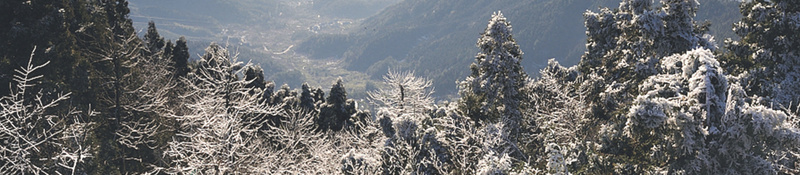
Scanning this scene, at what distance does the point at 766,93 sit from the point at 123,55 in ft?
76.7

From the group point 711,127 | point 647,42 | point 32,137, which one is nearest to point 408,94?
point 647,42

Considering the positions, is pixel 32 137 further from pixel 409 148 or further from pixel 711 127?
pixel 711 127

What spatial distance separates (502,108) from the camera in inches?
810

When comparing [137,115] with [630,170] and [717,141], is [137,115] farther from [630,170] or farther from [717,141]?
[717,141]

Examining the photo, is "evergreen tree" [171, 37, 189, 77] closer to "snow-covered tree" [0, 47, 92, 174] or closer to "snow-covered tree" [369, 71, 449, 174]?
"snow-covered tree" [0, 47, 92, 174]

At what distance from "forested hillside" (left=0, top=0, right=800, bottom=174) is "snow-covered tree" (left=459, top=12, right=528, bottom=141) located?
6 cm

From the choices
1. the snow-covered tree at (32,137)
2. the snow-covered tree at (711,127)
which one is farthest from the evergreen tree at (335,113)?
the snow-covered tree at (711,127)

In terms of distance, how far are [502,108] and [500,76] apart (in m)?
1.44

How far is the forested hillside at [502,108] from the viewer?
8617mm

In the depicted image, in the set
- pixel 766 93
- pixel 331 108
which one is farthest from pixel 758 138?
pixel 331 108

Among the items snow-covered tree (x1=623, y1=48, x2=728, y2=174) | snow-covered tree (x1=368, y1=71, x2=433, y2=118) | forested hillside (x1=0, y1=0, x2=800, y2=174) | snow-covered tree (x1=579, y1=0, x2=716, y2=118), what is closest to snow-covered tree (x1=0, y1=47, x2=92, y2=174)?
forested hillside (x1=0, y1=0, x2=800, y2=174)

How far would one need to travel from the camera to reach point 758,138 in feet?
27.2

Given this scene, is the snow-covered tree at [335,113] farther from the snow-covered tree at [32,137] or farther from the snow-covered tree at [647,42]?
the snow-covered tree at [647,42]

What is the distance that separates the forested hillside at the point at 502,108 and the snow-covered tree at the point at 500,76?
63mm
